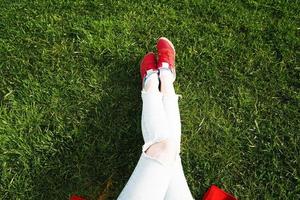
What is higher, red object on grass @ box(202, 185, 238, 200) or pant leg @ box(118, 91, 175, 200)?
pant leg @ box(118, 91, 175, 200)

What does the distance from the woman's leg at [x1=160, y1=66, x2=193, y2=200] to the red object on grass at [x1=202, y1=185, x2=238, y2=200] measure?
289 millimetres

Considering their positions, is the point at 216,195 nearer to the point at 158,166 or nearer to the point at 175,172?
the point at 175,172

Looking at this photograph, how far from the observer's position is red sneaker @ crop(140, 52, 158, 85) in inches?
157

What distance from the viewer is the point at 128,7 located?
179 inches

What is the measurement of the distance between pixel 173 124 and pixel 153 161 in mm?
486

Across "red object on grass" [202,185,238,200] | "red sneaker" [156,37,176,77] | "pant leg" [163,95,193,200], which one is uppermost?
"red sneaker" [156,37,176,77]

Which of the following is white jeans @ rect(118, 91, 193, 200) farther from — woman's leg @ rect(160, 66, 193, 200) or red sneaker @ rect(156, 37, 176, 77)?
red sneaker @ rect(156, 37, 176, 77)

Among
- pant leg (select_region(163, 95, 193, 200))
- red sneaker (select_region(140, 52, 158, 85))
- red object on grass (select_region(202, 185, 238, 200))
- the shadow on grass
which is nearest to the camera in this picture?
pant leg (select_region(163, 95, 193, 200))

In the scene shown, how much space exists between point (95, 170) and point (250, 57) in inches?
71.6

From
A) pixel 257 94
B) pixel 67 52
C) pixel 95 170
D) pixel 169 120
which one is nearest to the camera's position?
pixel 169 120

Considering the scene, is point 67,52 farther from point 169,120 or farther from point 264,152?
point 264,152

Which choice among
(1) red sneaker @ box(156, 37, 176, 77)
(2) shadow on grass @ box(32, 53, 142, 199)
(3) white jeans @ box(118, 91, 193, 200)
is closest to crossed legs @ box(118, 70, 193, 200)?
(3) white jeans @ box(118, 91, 193, 200)

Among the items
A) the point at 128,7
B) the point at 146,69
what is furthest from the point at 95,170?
the point at 128,7

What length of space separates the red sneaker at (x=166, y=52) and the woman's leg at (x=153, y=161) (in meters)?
0.53
